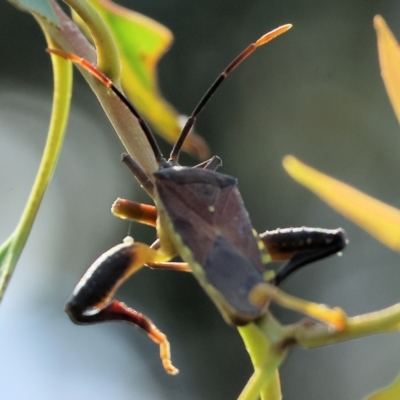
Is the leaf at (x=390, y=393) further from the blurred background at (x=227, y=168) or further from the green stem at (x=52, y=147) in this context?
the blurred background at (x=227, y=168)

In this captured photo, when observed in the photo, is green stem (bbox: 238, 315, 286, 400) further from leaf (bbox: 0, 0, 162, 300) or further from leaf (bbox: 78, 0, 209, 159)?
leaf (bbox: 78, 0, 209, 159)

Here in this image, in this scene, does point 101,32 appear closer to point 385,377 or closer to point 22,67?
point 22,67

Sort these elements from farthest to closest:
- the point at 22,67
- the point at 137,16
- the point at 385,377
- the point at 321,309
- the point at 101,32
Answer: the point at 385,377 → the point at 22,67 → the point at 137,16 → the point at 101,32 → the point at 321,309

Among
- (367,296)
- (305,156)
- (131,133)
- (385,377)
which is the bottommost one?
(385,377)

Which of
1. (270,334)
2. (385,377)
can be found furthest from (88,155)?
(270,334)

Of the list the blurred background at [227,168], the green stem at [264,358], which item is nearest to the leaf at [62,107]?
the green stem at [264,358]
